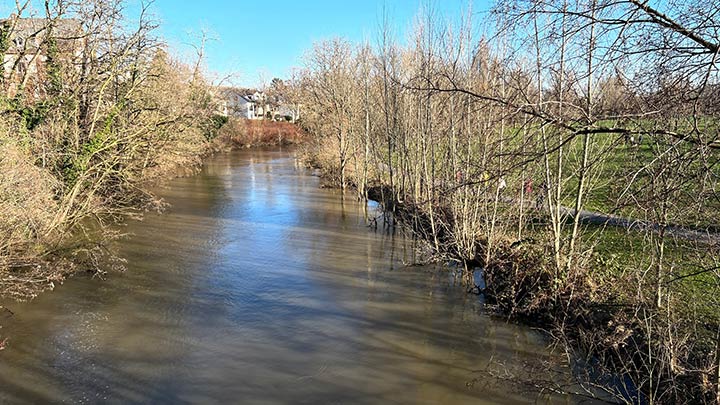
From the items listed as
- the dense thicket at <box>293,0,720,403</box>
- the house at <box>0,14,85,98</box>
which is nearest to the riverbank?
the dense thicket at <box>293,0,720,403</box>

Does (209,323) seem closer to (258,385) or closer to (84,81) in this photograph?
(258,385)

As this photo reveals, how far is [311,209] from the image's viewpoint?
637 inches

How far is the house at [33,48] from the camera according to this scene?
10.9m

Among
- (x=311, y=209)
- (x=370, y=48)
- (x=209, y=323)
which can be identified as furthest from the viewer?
(x=311, y=209)

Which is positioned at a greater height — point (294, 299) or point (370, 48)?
point (370, 48)

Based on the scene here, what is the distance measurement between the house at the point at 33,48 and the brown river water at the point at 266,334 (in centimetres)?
462

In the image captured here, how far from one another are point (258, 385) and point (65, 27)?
10.8 m

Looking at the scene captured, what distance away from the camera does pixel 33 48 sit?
37.5 feet

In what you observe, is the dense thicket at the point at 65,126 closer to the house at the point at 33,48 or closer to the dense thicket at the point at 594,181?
the house at the point at 33,48

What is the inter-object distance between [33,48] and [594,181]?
12.7 meters

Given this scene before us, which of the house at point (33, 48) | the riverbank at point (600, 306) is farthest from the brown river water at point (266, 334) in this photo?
the house at point (33, 48)

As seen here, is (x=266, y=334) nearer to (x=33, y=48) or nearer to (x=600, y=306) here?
(x=600, y=306)

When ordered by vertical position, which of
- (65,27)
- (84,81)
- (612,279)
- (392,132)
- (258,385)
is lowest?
(258,385)

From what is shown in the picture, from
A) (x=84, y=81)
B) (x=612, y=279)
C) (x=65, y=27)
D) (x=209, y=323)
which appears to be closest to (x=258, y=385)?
(x=209, y=323)
